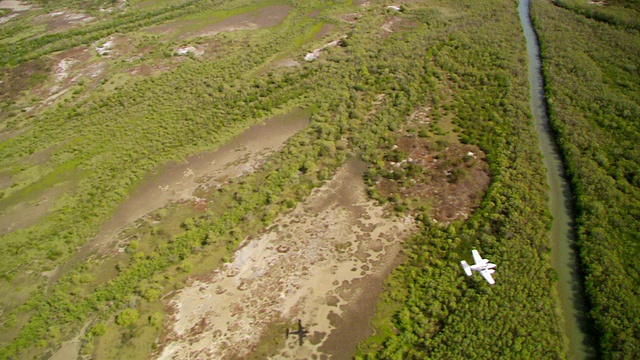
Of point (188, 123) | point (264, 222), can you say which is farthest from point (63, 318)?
point (188, 123)

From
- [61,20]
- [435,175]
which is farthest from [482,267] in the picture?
[61,20]

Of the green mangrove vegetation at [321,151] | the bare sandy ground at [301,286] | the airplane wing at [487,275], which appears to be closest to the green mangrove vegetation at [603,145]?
the green mangrove vegetation at [321,151]

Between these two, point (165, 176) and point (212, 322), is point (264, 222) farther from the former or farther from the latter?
point (165, 176)

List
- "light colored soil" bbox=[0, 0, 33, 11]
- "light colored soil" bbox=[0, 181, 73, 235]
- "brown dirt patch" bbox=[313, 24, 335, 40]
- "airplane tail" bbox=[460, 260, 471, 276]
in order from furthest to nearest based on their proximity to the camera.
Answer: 1. "light colored soil" bbox=[0, 0, 33, 11]
2. "brown dirt patch" bbox=[313, 24, 335, 40]
3. "light colored soil" bbox=[0, 181, 73, 235]
4. "airplane tail" bbox=[460, 260, 471, 276]

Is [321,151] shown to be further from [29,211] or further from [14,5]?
[14,5]

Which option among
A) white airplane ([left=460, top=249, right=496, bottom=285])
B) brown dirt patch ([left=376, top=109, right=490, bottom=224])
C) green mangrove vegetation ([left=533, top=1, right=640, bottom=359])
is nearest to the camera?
green mangrove vegetation ([left=533, top=1, right=640, bottom=359])

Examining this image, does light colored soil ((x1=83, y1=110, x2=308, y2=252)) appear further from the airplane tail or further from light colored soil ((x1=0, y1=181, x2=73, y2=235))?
the airplane tail

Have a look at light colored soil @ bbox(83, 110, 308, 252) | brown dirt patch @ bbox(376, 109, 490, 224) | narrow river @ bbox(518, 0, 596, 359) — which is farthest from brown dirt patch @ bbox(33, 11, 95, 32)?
narrow river @ bbox(518, 0, 596, 359)
